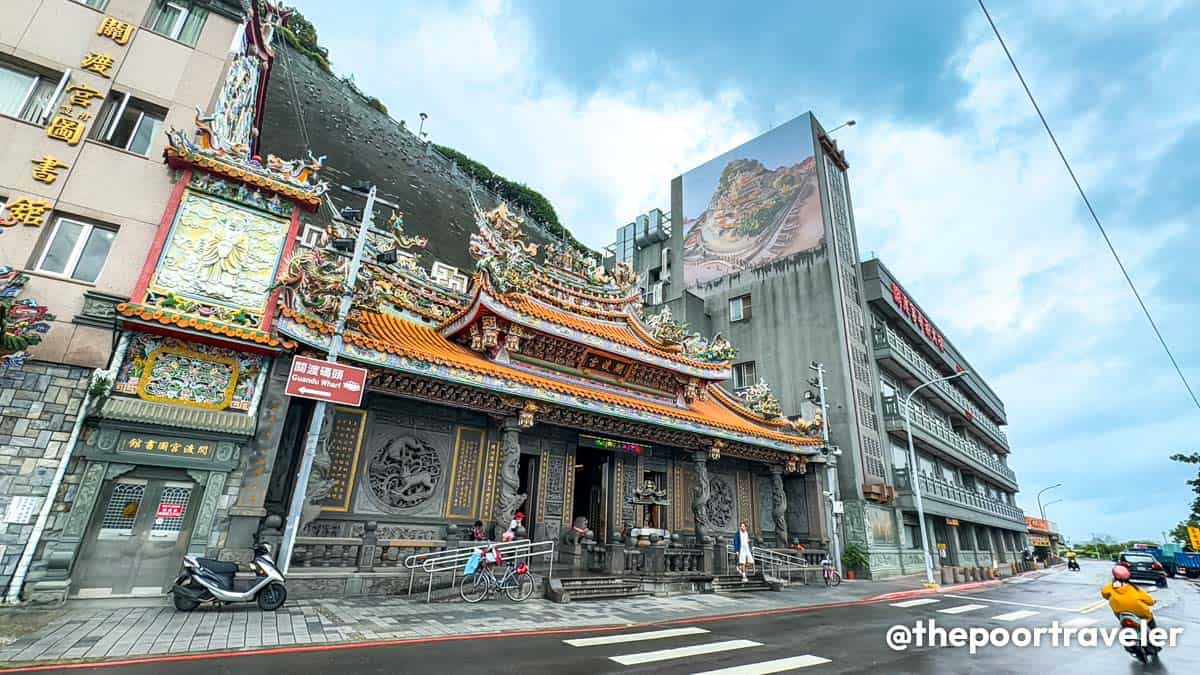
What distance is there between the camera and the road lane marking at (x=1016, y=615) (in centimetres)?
1197

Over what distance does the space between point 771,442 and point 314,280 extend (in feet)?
52.3

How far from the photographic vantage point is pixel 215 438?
380 inches

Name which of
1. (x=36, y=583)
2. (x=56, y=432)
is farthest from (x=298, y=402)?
(x=36, y=583)

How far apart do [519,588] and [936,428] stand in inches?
1165

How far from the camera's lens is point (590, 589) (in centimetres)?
1234

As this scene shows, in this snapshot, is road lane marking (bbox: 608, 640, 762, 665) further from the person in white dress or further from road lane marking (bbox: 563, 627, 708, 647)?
the person in white dress

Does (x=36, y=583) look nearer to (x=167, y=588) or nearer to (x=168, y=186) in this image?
(x=167, y=588)

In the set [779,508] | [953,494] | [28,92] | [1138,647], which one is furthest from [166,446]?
[953,494]

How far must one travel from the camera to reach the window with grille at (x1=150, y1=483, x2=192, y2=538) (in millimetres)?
9172

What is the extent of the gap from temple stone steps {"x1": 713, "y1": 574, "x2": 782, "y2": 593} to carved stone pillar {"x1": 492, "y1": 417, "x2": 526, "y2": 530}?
21.4ft

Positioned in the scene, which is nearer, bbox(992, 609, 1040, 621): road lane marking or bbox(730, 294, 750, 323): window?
bbox(992, 609, 1040, 621): road lane marking

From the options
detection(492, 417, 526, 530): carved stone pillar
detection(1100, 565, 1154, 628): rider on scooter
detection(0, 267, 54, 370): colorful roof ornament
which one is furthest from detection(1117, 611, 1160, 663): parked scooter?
detection(0, 267, 54, 370): colorful roof ornament

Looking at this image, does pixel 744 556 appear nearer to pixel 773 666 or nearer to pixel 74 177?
pixel 773 666

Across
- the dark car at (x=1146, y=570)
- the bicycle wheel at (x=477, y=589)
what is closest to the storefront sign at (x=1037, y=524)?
the dark car at (x=1146, y=570)
